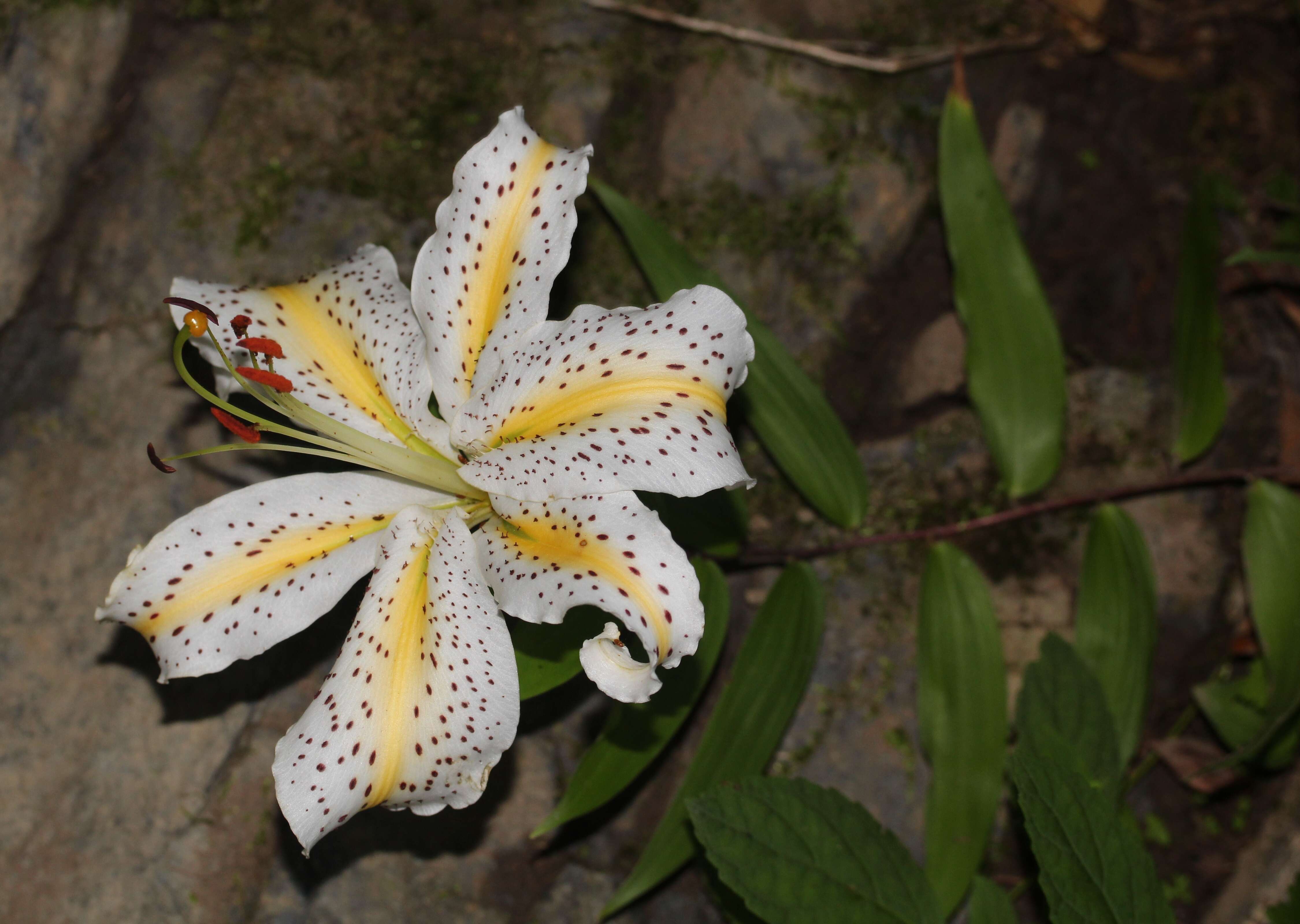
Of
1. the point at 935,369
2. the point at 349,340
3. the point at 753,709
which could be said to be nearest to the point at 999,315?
the point at 935,369

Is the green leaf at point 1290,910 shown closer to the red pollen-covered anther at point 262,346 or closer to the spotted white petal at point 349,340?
the spotted white petal at point 349,340

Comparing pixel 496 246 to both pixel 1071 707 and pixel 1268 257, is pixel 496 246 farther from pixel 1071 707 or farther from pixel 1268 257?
pixel 1268 257

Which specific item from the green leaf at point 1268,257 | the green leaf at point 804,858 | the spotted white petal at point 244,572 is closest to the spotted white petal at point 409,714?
the spotted white petal at point 244,572

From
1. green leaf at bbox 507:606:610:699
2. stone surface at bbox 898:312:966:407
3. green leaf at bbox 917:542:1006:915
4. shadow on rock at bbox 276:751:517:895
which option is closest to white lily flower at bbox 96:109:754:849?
green leaf at bbox 507:606:610:699

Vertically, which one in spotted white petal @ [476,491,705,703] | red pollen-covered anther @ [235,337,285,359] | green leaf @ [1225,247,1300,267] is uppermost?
green leaf @ [1225,247,1300,267]

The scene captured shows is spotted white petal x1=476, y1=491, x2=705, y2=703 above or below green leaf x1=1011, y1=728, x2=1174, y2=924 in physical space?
above

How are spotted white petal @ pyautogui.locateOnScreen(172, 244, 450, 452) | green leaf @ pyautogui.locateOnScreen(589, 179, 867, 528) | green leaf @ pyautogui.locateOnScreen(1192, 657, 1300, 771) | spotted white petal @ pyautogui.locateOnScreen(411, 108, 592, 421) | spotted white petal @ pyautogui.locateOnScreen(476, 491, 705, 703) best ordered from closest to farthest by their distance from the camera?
spotted white petal @ pyautogui.locateOnScreen(476, 491, 705, 703) → spotted white petal @ pyautogui.locateOnScreen(411, 108, 592, 421) → spotted white petal @ pyautogui.locateOnScreen(172, 244, 450, 452) → green leaf @ pyautogui.locateOnScreen(589, 179, 867, 528) → green leaf @ pyautogui.locateOnScreen(1192, 657, 1300, 771)

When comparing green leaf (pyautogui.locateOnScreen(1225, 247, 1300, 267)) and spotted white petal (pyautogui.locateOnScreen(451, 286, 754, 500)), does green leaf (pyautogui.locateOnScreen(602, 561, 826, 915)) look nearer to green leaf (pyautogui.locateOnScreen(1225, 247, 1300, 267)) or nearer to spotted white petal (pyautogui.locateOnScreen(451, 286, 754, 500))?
spotted white petal (pyautogui.locateOnScreen(451, 286, 754, 500))
